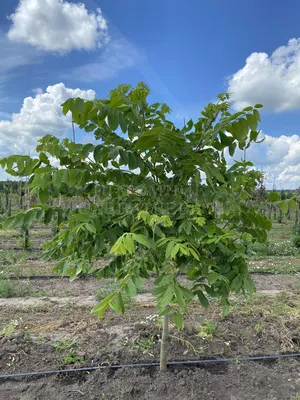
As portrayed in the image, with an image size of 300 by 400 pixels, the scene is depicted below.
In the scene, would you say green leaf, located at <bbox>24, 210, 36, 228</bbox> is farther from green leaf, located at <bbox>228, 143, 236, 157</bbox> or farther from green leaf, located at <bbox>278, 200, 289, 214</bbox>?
green leaf, located at <bbox>278, 200, 289, 214</bbox>

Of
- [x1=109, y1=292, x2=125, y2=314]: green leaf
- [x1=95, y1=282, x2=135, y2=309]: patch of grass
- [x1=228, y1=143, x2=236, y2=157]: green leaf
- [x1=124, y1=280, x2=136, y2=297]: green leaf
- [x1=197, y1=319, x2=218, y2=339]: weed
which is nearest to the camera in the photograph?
[x1=109, y1=292, x2=125, y2=314]: green leaf

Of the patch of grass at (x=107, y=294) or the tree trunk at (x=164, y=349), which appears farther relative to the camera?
the patch of grass at (x=107, y=294)

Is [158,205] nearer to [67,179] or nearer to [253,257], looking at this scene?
[67,179]

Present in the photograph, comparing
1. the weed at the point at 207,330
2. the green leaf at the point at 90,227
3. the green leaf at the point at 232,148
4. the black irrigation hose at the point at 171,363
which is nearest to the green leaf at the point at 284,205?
the green leaf at the point at 232,148

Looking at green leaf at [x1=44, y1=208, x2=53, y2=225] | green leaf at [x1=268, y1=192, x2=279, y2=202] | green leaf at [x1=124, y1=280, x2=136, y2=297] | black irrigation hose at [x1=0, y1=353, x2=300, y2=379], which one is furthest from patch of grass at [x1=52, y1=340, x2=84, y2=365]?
green leaf at [x1=268, y1=192, x2=279, y2=202]

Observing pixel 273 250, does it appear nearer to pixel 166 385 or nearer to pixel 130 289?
pixel 166 385

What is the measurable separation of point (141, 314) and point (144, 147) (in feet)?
10.9

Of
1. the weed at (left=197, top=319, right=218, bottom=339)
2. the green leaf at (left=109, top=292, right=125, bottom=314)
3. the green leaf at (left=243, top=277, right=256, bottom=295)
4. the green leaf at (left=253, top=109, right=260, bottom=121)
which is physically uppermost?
the green leaf at (left=253, top=109, right=260, bottom=121)

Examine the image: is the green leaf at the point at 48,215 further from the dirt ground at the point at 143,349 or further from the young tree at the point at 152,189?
the dirt ground at the point at 143,349

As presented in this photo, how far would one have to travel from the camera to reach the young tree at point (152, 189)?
1900mm

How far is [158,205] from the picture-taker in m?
2.19

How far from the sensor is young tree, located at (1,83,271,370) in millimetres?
1900

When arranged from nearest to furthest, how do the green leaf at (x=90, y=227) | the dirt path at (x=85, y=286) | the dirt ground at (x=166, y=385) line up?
the green leaf at (x=90, y=227) → the dirt ground at (x=166, y=385) → the dirt path at (x=85, y=286)

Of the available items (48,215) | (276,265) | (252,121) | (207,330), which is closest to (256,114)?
(252,121)
